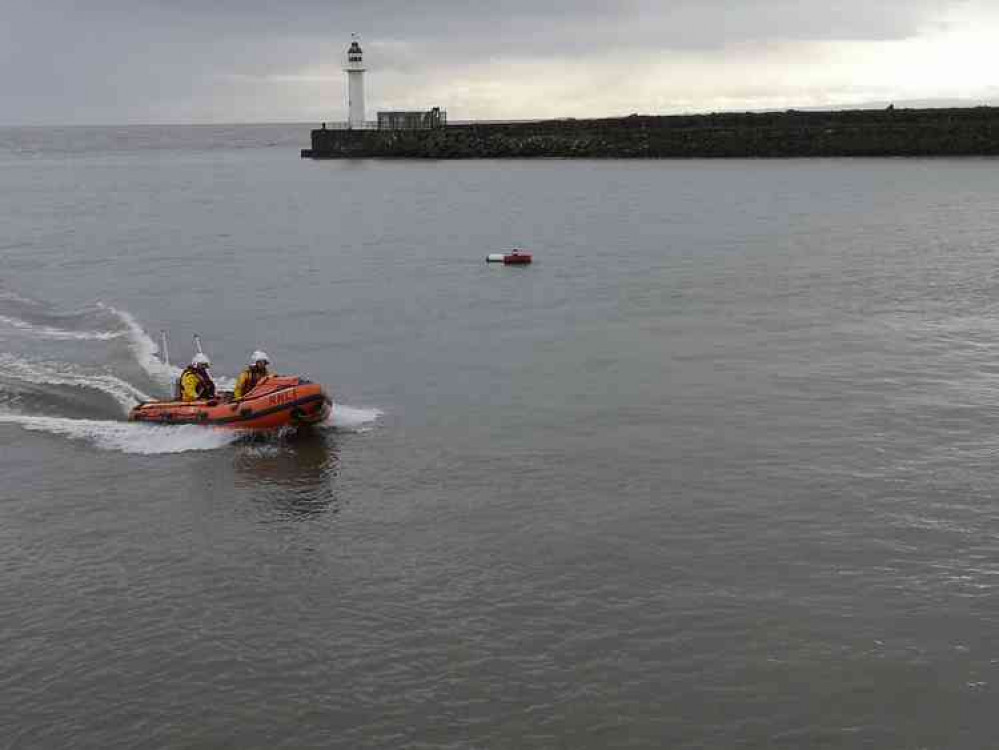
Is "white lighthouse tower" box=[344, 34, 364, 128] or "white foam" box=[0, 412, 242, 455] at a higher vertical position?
"white lighthouse tower" box=[344, 34, 364, 128]

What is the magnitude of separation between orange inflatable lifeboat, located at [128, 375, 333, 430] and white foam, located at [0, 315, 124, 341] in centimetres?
1066

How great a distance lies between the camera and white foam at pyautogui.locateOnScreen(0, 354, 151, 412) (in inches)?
1030

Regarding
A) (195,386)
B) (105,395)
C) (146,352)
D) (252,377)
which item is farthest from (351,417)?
(146,352)

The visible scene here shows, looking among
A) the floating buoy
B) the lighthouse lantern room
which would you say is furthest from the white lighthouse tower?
the floating buoy

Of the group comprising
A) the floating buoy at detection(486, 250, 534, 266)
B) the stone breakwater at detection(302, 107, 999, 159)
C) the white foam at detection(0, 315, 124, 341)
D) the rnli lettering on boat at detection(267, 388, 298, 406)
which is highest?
the stone breakwater at detection(302, 107, 999, 159)

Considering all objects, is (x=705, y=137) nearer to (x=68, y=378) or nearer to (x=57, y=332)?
(x=57, y=332)

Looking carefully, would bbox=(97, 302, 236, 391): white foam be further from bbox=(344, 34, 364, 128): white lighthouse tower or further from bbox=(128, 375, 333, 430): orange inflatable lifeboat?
bbox=(344, 34, 364, 128): white lighthouse tower

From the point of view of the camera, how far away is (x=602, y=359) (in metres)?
28.2

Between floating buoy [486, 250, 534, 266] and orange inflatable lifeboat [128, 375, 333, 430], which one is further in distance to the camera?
floating buoy [486, 250, 534, 266]

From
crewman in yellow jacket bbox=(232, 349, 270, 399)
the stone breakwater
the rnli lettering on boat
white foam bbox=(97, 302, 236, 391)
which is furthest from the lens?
the stone breakwater

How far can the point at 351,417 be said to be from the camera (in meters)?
23.7

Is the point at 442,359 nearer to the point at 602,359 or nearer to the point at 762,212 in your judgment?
the point at 602,359

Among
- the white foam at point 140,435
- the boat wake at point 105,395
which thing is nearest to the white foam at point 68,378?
the boat wake at point 105,395

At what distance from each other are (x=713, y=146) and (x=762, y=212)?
138ft
